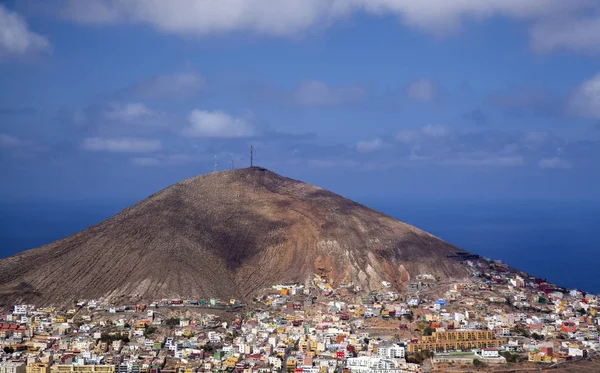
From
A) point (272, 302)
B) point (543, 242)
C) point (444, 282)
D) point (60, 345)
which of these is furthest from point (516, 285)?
point (543, 242)

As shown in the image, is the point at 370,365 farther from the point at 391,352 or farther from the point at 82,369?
the point at 82,369

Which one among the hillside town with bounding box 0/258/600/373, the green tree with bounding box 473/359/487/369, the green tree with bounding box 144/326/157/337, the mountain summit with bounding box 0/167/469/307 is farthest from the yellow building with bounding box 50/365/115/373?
the green tree with bounding box 473/359/487/369

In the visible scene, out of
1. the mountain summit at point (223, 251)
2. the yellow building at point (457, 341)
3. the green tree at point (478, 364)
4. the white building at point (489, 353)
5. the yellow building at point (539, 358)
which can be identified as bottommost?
the green tree at point (478, 364)

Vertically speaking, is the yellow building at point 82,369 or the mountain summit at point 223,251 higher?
the mountain summit at point 223,251

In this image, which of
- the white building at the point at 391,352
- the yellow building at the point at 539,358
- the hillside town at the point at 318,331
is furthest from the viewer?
the yellow building at the point at 539,358

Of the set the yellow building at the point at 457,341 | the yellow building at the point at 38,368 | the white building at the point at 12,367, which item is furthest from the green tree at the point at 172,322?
the yellow building at the point at 457,341

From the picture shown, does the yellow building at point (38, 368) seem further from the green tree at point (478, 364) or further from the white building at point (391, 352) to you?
the green tree at point (478, 364)
